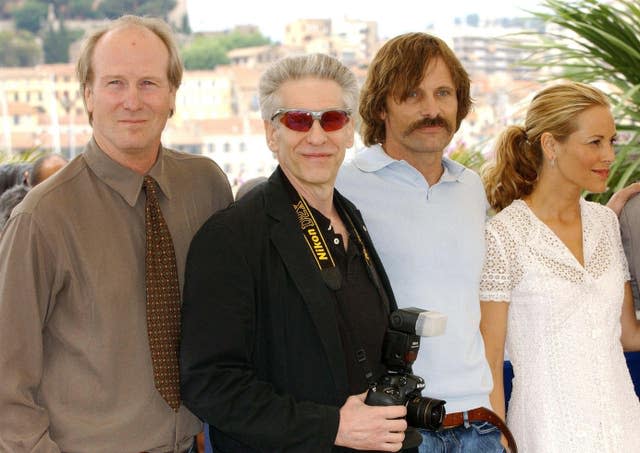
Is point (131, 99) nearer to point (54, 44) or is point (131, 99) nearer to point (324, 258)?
point (324, 258)

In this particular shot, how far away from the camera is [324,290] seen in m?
1.58

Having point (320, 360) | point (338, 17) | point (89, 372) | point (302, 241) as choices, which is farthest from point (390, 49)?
point (338, 17)

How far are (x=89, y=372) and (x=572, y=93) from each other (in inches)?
57.6

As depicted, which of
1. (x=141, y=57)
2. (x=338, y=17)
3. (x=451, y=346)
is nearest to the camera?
(x=141, y=57)

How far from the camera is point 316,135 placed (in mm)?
1672

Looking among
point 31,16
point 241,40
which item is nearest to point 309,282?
point 241,40

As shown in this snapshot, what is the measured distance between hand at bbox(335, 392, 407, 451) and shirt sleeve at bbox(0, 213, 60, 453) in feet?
1.80

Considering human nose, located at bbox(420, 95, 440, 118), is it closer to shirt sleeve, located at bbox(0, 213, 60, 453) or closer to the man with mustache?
the man with mustache

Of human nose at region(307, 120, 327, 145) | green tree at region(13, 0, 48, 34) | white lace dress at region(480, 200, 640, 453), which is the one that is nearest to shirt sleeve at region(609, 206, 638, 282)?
white lace dress at region(480, 200, 640, 453)

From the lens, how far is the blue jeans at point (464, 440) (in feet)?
6.59

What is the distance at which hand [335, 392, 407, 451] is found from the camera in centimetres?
152

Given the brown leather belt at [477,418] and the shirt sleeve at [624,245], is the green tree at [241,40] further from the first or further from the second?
the brown leather belt at [477,418]

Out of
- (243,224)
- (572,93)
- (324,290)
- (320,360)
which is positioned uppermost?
(572,93)

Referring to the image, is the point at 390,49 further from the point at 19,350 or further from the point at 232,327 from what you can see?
the point at 19,350
